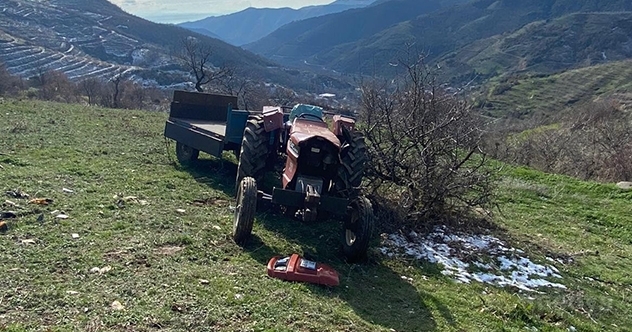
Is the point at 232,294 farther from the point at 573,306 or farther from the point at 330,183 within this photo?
the point at 573,306

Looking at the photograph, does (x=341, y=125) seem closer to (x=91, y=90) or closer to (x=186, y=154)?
(x=186, y=154)

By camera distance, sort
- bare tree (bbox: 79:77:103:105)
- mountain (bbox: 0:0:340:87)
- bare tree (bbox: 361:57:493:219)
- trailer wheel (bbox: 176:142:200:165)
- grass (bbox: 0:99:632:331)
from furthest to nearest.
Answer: mountain (bbox: 0:0:340:87) → bare tree (bbox: 79:77:103:105) → trailer wheel (bbox: 176:142:200:165) → bare tree (bbox: 361:57:493:219) → grass (bbox: 0:99:632:331)

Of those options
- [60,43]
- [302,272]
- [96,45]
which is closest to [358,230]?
[302,272]

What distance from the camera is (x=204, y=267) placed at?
5.25 meters

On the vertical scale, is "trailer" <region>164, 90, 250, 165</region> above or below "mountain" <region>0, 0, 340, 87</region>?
above

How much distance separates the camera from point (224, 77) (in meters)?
30.1

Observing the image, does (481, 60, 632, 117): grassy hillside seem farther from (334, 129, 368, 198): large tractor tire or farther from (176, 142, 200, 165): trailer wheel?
(334, 129, 368, 198): large tractor tire

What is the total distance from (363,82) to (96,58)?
290ft

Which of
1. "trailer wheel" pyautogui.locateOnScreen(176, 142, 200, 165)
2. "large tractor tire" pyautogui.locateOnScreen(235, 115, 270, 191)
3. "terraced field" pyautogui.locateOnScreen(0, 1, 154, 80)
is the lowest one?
"terraced field" pyautogui.locateOnScreen(0, 1, 154, 80)

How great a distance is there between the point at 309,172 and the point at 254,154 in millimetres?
1002

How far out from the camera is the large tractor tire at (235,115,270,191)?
7457 millimetres

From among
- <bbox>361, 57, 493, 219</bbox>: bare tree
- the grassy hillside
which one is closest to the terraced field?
the grassy hillside

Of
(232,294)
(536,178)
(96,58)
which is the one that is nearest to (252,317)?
(232,294)

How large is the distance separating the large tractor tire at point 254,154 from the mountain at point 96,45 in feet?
182
